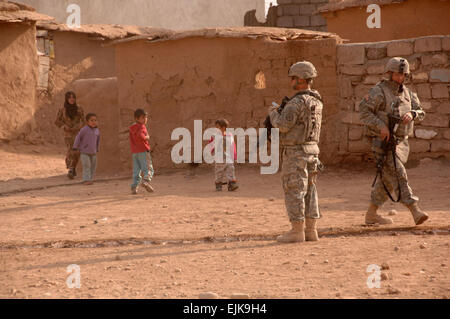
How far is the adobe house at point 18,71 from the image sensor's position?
15.4m

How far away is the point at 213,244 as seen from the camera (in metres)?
5.66

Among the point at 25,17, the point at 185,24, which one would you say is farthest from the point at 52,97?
the point at 185,24

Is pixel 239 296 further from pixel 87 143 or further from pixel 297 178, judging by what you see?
pixel 87 143

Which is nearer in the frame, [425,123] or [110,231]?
[110,231]

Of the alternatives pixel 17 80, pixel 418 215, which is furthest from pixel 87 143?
pixel 17 80

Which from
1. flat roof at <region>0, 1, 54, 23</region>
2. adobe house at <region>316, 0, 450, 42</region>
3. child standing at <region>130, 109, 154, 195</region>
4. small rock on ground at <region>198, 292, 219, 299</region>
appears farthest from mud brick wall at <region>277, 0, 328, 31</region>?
small rock on ground at <region>198, 292, 219, 299</region>

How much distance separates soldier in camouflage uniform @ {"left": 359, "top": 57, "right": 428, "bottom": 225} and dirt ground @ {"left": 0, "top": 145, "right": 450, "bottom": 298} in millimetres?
351

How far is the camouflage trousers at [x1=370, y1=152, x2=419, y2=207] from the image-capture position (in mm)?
5934

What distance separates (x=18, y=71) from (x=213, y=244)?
11.4 meters

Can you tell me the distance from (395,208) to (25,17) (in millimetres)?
10862

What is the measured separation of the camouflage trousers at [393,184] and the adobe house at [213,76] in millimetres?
4224

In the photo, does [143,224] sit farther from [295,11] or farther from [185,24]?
[185,24]

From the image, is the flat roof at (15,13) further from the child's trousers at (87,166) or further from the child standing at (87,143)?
the child's trousers at (87,166)

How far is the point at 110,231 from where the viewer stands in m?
6.38
